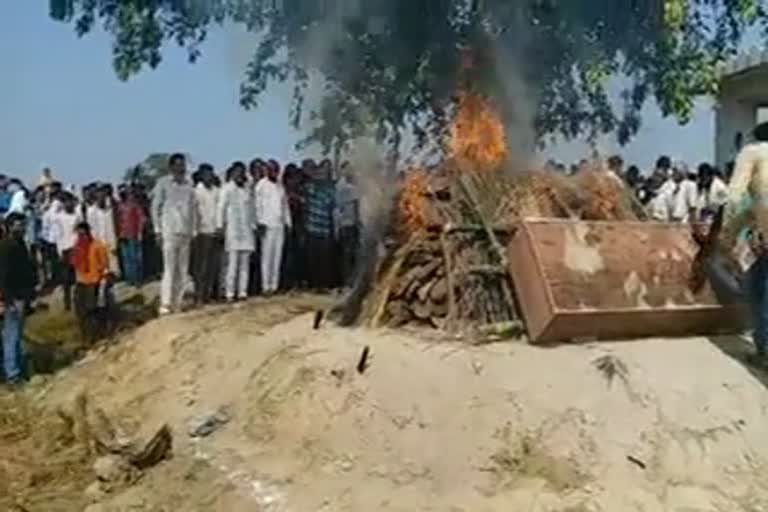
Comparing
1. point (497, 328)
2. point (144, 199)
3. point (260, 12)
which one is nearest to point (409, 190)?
point (497, 328)

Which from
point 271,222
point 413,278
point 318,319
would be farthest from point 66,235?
point 413,278

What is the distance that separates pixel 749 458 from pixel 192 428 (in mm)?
3337

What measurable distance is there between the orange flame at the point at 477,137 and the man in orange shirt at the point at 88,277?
418cm

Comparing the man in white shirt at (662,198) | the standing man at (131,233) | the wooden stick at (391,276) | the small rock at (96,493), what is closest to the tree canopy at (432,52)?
the man in white shirt at (662,198)

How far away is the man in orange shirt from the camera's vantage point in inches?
555

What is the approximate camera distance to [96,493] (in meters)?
8.31

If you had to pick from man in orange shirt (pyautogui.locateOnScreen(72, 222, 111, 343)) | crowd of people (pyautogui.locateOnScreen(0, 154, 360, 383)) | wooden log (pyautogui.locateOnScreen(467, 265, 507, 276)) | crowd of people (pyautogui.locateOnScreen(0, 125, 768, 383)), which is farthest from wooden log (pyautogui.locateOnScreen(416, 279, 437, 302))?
man in orange shirt (pyautogui.locateOnScreen(72, 222, 111, 343))

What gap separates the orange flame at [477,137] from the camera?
11227 mm

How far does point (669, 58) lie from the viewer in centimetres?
1245

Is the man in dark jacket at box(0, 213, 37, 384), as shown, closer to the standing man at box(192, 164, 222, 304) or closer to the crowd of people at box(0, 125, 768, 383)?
the crowd of people at box(0, 125, 768, 383)

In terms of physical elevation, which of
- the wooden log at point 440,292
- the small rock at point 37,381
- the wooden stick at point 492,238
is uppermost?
the wooden stick at point 492,238

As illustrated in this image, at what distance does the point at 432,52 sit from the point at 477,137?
279 centimetres

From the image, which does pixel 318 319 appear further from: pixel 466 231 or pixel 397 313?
pixel 466 231

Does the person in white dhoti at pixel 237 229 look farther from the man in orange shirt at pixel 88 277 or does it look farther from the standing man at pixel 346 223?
the man in orange shirt at pixel 88 277
